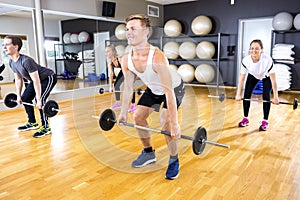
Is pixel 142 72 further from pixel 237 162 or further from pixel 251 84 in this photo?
pixel 251 84

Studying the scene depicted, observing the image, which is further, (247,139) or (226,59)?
(226,59)

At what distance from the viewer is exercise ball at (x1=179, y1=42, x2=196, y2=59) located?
5832 millimetres

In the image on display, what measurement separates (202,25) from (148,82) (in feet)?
16.6

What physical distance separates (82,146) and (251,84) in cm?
207

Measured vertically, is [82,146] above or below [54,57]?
below

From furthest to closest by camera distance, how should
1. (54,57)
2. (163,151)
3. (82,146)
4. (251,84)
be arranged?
(54,57) → (251,84) → (82,146) → (163,151)

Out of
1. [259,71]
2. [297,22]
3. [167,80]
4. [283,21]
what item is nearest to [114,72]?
[259,71]

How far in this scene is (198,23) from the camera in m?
6.38

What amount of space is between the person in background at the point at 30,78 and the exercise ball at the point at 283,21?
469 cm

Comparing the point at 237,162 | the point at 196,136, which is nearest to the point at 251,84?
the point at 237,162

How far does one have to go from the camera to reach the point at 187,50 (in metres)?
5.88

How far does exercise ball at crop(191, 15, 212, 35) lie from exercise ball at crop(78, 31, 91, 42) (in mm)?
2619

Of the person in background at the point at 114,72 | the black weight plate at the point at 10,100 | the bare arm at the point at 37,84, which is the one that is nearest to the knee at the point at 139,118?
the bare arm at the point at 37,84

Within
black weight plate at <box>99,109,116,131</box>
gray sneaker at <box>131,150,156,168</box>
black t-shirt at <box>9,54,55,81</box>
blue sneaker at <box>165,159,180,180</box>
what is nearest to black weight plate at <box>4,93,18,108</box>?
black t-shirt at <box>9,54,55,81</box>
